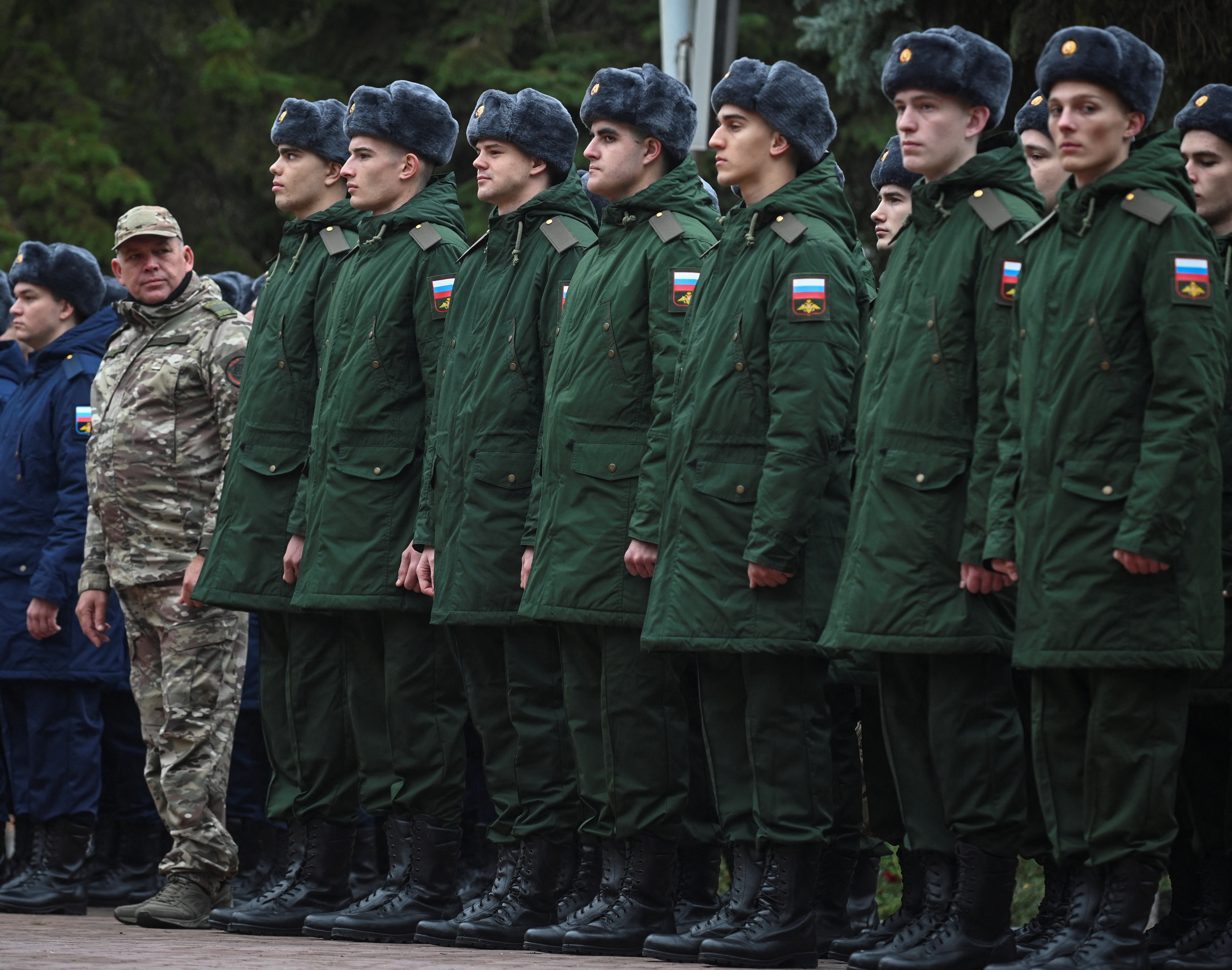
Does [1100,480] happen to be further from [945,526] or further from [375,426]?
[375,426]

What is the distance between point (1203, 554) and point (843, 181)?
7.31 feet

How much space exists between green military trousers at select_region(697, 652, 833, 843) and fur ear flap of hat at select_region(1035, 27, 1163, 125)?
1802 millimetres

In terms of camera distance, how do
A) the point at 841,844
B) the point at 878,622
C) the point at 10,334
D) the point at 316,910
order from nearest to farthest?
the point at 878,622
the point at 841,844
the point at 316,910
the point at 10,334

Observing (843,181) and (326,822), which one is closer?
(843,181)

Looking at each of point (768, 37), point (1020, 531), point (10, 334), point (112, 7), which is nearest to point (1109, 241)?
point (1020, 531)

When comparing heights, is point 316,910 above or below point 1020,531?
below

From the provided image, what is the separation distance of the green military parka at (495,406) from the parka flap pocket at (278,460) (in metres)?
0.76

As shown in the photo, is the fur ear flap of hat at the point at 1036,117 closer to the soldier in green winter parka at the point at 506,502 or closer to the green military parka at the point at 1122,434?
the green military parka at the point at 1122,434

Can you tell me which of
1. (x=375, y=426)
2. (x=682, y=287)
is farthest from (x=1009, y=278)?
(x=375, y=426)

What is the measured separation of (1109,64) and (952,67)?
621 millimetres

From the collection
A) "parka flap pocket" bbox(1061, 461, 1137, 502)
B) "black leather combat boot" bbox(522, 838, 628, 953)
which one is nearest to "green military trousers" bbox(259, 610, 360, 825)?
"black leather combat boot" bbox(522, 838, 628, 953)

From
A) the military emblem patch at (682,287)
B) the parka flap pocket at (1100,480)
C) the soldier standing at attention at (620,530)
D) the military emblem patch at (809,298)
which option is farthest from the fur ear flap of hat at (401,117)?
the parka flap pocket at (1100,480)

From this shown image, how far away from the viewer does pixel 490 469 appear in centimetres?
724

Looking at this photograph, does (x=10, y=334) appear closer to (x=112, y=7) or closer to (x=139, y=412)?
(x=139, y=412)
